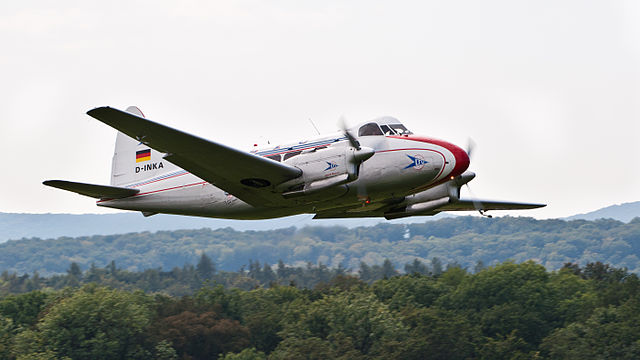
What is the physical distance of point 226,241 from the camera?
160125 mm

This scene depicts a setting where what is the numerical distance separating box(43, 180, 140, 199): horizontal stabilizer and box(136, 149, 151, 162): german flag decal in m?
1.45

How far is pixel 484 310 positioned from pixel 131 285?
74158 millimetres

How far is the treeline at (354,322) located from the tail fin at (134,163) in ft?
131

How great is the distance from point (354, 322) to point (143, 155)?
47.0 m

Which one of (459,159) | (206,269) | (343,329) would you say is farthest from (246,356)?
(206,269)

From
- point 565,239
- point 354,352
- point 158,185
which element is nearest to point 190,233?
point 565,239

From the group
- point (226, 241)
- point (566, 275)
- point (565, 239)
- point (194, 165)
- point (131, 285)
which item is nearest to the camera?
point (194, 165)

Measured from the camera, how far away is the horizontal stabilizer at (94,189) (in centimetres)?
2496

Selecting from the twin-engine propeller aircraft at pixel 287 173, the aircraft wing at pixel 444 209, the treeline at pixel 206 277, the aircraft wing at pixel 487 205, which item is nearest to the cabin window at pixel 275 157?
the twin-engine propeller aircraft at pixel 287 173

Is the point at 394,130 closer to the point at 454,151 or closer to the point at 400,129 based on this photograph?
the point at 400,129

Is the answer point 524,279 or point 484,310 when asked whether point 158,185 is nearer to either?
point 484,310

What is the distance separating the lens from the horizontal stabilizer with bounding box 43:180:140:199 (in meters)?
25.0

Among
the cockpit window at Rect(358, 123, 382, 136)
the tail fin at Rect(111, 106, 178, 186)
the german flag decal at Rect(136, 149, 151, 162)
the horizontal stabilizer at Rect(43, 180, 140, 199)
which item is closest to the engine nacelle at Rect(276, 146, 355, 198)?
the cockpit window at Rect(358, 123, 382, 136)

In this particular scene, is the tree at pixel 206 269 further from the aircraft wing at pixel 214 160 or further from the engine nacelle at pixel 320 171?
the engine nacelle at pixel 320 171
